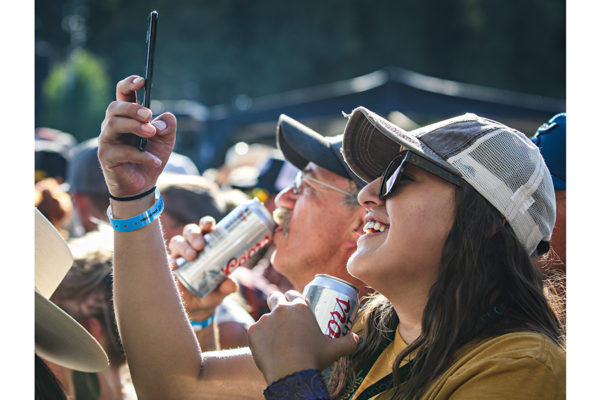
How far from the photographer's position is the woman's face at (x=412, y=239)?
50.3 inches

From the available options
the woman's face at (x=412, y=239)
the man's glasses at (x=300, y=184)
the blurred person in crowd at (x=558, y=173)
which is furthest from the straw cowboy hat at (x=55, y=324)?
the blurred person in crowd at (x=558, y=173)

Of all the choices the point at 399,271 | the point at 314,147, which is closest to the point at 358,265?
the point at 399,271

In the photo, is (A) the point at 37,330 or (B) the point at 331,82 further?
(B) the point at 331,82

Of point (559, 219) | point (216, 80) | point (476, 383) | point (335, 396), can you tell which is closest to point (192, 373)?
point (335, 396)

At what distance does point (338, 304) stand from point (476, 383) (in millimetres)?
369

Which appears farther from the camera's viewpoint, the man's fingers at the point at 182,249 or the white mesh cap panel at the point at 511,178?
the man's fingers at the point at 182,249

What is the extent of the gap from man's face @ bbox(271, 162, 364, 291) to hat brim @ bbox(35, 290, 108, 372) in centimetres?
99

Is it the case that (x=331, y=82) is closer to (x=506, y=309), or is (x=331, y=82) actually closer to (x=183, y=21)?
(x=183, y=21)

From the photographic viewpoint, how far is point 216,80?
19.8m

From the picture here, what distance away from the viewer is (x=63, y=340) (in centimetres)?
102

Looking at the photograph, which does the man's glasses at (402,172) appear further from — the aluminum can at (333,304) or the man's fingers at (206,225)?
the man's fingers at (206,225)

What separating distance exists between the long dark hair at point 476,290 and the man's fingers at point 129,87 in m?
0.70

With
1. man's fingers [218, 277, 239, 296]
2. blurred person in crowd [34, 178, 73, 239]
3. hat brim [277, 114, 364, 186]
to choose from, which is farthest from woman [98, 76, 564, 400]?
blurred person in crowd [34, 178, 73, 239]
